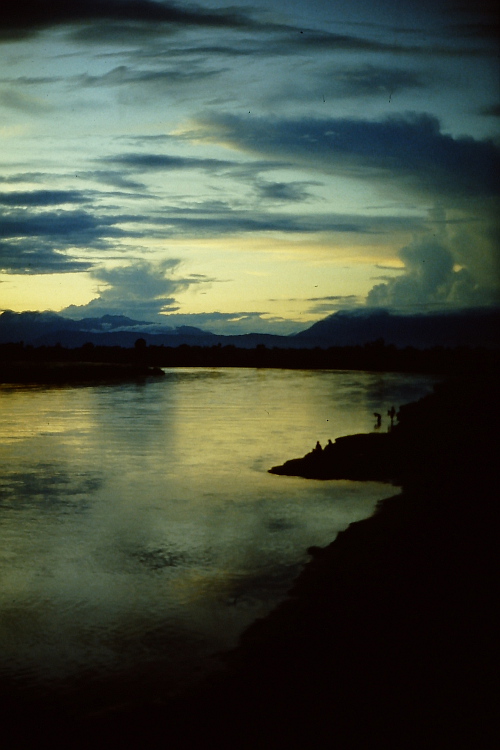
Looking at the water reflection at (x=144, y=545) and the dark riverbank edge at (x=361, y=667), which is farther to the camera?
the water reflection at (x=144, y=545)

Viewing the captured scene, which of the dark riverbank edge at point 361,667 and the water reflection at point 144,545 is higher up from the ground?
the dark riverbank edge at point 361,667

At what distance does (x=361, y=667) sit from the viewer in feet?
32.1

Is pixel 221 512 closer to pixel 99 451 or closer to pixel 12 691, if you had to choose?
pixel 12 691

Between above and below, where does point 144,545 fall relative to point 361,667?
below

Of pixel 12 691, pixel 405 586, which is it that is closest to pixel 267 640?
pixel 405 586

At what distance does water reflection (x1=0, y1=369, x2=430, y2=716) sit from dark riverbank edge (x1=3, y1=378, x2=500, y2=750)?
1143mm

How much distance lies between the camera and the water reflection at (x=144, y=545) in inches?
478

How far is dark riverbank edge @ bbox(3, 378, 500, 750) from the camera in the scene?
8242 millimetres

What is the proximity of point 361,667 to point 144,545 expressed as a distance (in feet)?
35.1

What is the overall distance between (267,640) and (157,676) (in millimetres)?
1849

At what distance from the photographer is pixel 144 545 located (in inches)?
766

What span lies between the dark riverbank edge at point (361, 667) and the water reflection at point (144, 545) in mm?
1143

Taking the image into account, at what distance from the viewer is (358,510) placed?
21.9 m

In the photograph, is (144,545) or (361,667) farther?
(144,545)
